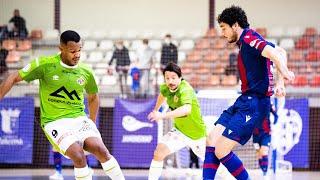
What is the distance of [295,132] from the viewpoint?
580 inches

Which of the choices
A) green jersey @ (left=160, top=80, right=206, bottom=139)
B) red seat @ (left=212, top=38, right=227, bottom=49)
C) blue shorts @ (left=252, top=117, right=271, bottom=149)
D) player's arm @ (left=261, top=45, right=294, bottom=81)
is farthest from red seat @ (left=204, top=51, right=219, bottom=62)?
player's arm @ (left=261, top=45, right=294, bottom=81)

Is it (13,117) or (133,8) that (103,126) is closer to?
(13,117)

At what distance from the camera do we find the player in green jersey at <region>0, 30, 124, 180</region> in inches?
267

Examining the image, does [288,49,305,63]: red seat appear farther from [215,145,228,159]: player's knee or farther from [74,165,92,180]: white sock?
[74,165,92,180]: white sock

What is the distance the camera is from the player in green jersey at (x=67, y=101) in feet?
22.2

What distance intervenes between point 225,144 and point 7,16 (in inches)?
580

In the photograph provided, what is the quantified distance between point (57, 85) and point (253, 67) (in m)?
2.20

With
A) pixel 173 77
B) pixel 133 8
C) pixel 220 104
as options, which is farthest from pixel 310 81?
pixel 173 77

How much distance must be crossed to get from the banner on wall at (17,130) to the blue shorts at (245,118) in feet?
31.0

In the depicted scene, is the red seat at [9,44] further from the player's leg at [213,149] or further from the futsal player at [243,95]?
the futsal player at [243,95]

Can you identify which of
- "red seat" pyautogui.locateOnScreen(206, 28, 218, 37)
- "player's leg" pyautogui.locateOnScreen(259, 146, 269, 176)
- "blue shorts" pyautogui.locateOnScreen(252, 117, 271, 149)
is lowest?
"player's leg" pyautogui.locateOnScreen(259, 146, 269, 176)

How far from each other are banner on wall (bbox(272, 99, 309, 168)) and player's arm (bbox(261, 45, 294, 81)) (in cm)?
881

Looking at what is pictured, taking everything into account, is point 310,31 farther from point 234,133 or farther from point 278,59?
point 278,59

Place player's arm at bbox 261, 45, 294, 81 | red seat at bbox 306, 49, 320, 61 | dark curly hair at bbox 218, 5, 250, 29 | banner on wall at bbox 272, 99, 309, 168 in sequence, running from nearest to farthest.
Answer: player's arm at bbox 261, 45, 294, 81
dark curly hair at bbox 218, 5, 250, 29
banner on wall at bbox 272, 99, 309, 168
red seat at bbox 306, 49, 320, 61
